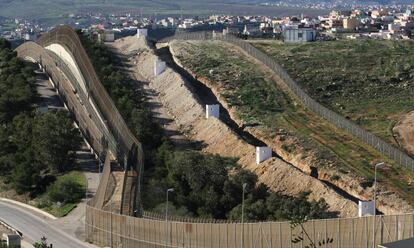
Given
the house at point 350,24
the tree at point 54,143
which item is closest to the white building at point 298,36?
the tree at point 54,143

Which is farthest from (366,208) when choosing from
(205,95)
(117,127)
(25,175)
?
(205,95)

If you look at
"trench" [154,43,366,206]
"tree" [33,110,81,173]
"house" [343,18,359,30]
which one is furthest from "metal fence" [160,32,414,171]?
"house" [343,18,359,30]

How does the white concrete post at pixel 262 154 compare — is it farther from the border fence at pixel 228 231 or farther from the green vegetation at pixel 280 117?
the border fence at pixel 228 231

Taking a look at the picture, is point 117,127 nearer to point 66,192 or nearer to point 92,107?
point 66,192

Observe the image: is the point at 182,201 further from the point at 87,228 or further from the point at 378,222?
the point at 378,222

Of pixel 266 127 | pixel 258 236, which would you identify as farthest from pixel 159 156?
pixel 258 236

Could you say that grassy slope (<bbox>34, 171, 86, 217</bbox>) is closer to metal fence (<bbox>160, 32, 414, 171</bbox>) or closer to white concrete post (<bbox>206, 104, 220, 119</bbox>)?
Answer: white concrete post (<bbox>206, 104, 220, 119</bbox>)

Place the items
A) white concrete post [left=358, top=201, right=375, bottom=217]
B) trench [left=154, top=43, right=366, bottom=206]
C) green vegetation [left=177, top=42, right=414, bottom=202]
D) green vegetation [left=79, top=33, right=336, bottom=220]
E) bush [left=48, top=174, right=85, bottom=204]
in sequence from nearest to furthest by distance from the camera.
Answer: white concrete post [left=358, top=201, right=375, bottom=217] < green vegetation [left=79, top=33, right=336, bottom=220] < trench [left=154, top=43, right=366, bottom=206] < green vegetation [left=177, top=42, right=414, bottom=202] < bush [left=48, top=174, right=85, bottom=204]
